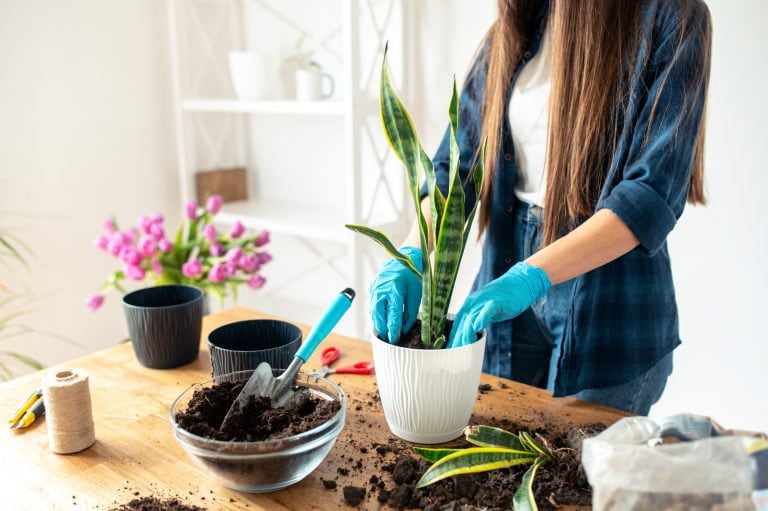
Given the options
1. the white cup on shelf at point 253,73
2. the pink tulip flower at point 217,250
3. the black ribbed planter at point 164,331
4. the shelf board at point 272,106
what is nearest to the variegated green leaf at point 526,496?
the black ribbed planter at point 164,331

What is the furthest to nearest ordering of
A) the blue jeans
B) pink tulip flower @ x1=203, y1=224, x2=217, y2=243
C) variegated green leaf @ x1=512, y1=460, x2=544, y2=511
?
pink tulip flower @ x1=203, y1=224, x2=217, y2=243
the blue jeans
variegated green leaf @ x1=512, y1=460, x2=544, y2=511

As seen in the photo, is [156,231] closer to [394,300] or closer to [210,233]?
[210,233]

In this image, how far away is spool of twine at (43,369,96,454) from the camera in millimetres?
998

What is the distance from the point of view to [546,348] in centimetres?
150

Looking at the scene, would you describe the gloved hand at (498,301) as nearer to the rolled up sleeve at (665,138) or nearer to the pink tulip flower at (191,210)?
the rolled up sleeve at (665,138)

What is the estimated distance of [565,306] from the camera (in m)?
1.41

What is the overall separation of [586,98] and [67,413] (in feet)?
3.36

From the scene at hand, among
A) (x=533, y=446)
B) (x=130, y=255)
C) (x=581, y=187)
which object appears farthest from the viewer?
(x=130, y=255)

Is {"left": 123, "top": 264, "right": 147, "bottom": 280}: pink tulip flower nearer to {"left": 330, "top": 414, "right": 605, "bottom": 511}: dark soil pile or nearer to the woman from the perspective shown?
the woman

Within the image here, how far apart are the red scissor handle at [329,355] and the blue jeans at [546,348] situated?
1.32 ft

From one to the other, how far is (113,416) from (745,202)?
1615 millimetres

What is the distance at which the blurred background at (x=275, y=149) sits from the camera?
6.07ft

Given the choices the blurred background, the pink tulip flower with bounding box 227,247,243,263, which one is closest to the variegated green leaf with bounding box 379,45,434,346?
the pink tulip flower with bounding box 227,247,243,263

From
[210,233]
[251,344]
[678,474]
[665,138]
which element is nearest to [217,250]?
[210,233]
